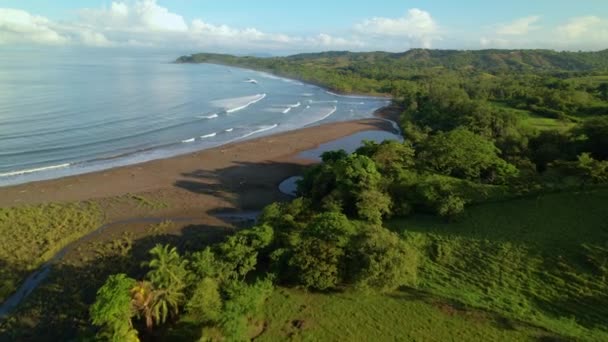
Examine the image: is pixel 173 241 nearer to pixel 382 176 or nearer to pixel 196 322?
pixel 196 322

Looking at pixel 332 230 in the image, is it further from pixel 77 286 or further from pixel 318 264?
pixel 77 286

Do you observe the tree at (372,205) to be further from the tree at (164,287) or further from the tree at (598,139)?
the tree at (598,139)

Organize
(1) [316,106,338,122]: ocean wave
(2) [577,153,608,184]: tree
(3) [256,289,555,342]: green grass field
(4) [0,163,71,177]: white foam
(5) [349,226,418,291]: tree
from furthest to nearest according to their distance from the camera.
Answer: (1) [316,106,338,122]: ocean wave
(4) [0,163,71,177]: white foam
(2) [577,153,608,184]: tree
(5) [349,226,418,291]: tree
(3) [256,289,555,342]: green grass field

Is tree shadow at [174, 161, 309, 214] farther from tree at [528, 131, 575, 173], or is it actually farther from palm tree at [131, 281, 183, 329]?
tree at [528, 131, 575, 173]

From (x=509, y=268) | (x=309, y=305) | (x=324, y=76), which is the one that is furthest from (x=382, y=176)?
(x=324, y=76)

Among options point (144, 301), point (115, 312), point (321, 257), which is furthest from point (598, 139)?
point (115, 312)

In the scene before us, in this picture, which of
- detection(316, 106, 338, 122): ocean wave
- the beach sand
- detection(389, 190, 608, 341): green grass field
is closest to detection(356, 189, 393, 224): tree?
detection(389, 190, 608, 341): green grass field
